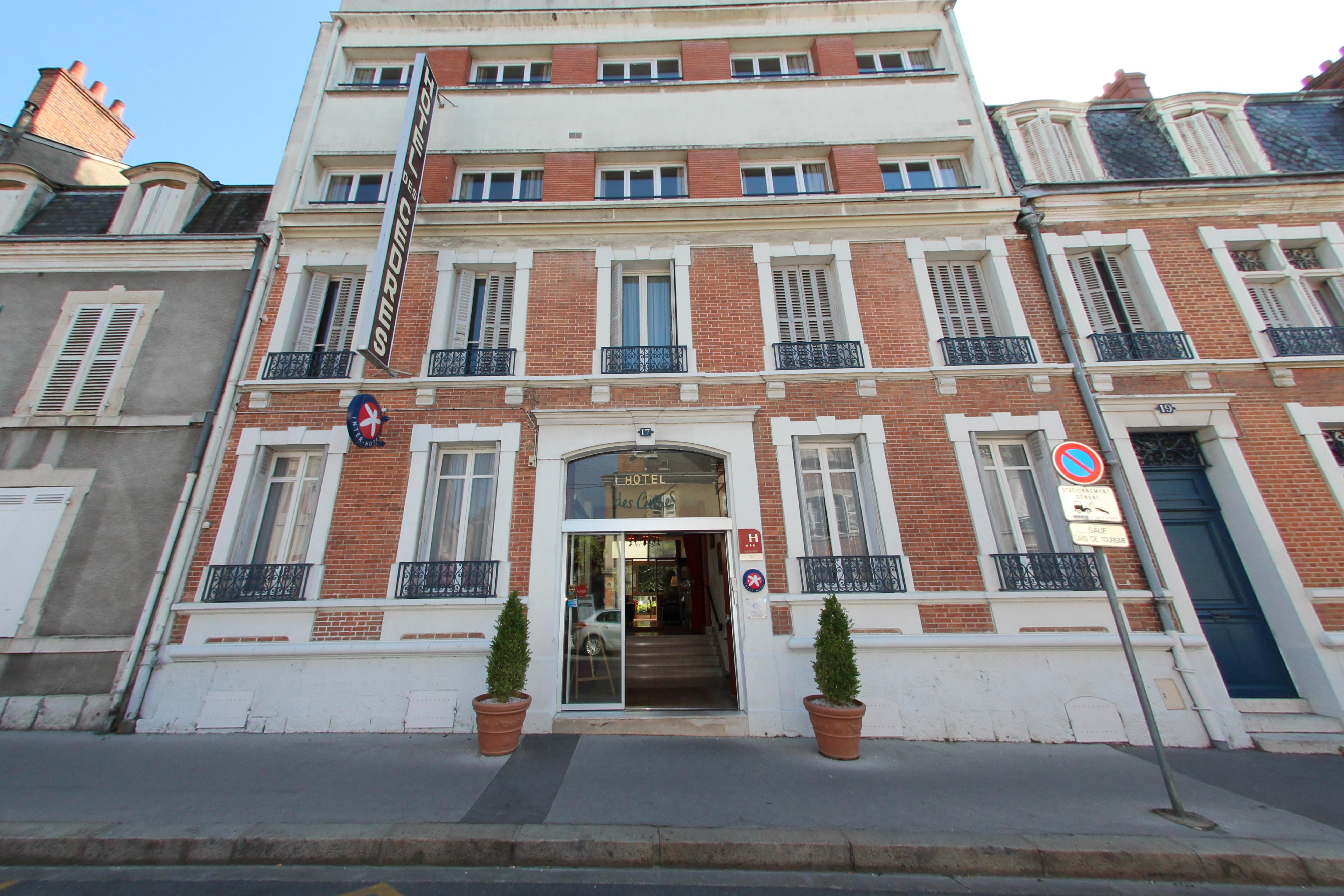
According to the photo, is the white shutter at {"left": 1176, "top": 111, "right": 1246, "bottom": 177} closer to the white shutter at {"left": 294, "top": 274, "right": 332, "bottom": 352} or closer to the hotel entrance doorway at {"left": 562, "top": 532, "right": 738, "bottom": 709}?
the hotel entrance doorway at {"left": 562, "top": 532, "right": 738, "bottom": 709}

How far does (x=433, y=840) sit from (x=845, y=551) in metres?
5.86

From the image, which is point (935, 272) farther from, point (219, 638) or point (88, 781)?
point (88, 781)

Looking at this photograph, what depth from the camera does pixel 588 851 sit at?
3.97 metres

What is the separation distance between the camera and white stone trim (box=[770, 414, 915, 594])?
7020 millimetres

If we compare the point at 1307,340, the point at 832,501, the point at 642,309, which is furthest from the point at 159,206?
the point at 1307,340

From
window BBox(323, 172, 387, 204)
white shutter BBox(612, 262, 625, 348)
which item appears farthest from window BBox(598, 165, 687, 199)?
window BBox(323, 172, 387, 204)

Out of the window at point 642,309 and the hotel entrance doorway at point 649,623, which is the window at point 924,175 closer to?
the window at point 642,309

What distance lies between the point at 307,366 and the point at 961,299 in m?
11.2

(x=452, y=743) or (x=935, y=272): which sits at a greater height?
(x=935, y=272)

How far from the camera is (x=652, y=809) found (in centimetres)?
448

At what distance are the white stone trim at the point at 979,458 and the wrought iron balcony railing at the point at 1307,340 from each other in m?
3.87

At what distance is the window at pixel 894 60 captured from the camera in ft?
35.3

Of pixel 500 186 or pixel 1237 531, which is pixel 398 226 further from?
pixel 1237 531

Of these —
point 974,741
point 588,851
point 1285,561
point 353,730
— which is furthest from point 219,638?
point 1285,561
